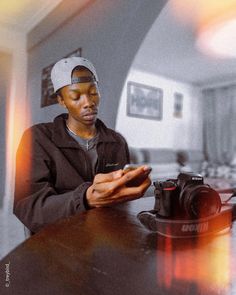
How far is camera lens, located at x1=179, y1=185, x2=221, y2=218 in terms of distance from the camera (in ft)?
1.49

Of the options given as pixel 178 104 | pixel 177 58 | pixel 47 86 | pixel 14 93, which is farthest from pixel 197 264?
pixel 178 104

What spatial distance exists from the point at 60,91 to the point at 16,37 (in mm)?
659

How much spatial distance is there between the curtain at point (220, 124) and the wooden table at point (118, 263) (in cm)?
455

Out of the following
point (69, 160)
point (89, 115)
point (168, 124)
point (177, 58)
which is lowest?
point (69, 160)

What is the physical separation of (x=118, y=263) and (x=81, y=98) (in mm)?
523

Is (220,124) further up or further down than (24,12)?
further down

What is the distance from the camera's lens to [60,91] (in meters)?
0.81

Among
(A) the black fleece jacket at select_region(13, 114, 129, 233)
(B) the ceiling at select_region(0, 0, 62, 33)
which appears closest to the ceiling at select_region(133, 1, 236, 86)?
(B) the ceiling at select_region(0, 0, 62, 33)

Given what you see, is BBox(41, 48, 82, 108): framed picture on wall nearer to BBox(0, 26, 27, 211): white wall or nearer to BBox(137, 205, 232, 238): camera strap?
BBox(0, 26, 27, 211): white wall

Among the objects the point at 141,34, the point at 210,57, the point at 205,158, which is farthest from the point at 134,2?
the point at 205,158

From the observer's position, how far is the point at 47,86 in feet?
3.49

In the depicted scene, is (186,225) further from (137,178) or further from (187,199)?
(137,178)

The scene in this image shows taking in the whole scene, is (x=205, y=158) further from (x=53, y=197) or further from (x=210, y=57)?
(x=53, y=197)

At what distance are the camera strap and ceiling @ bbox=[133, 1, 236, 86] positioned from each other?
2283mm
